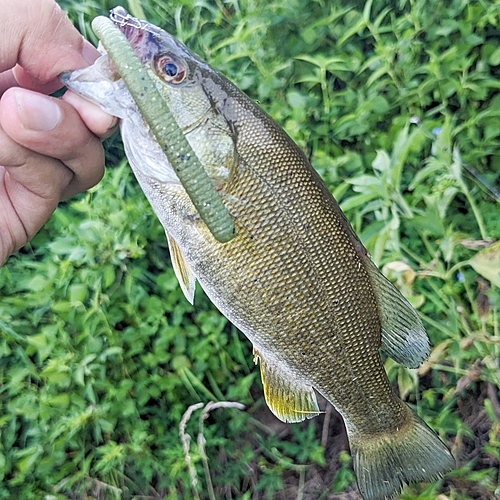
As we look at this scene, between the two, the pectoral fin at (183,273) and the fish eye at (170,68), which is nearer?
the fish eye at (170,68)

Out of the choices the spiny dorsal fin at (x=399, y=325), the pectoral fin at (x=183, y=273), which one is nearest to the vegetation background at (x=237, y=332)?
the spiny dorsal fin at (x=399, y=325)

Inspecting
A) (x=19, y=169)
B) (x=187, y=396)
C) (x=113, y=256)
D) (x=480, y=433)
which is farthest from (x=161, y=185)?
(x=480, y=433)

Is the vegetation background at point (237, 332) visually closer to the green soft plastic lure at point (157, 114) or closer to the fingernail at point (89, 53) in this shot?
the fingernail at point (89, 53)

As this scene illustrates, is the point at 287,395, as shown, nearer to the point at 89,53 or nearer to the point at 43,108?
the point at 43,108

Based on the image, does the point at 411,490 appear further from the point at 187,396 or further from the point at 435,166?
the point at 435,166

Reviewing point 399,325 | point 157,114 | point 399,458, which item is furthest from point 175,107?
point 399,458

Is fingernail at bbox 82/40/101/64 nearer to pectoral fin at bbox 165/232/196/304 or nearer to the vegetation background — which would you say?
pectoral fin at bbox 165/232/196/304

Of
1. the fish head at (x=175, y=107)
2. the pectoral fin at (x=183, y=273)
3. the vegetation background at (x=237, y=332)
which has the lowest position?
the vegetation background at (x=237, y=332)
